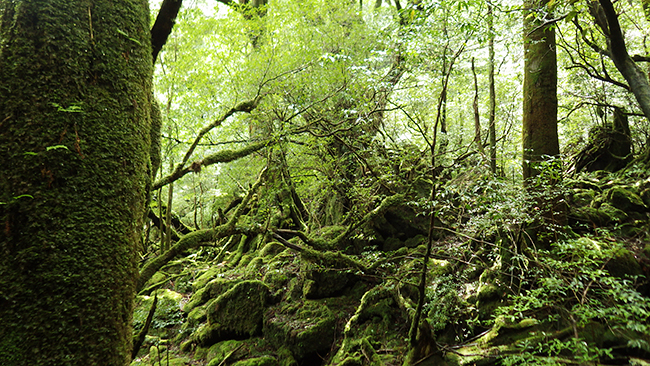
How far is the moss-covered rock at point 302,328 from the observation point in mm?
5941

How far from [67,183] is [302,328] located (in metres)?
5.24

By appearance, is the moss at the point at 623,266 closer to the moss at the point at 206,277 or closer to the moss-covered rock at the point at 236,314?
the moss-covered rock at the point at 236,314

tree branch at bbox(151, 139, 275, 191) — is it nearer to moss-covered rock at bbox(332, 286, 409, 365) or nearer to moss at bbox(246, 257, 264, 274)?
moss-covered rock at bbox(332, 286, 409, 365)

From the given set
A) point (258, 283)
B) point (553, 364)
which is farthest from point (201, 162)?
point (553, 364)

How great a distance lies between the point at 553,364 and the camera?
2996mm

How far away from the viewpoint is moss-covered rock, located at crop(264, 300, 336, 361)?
5941 millimetres

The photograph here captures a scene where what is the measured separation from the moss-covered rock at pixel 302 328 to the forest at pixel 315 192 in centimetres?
4

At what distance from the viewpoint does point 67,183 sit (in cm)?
175

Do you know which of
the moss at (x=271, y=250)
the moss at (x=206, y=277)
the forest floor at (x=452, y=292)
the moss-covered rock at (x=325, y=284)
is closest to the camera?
the forest floor at (x=452, y=292)

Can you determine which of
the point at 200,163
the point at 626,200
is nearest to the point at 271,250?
the point at 200,163

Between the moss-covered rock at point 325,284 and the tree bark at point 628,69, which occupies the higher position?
the tree bark at point 628,69

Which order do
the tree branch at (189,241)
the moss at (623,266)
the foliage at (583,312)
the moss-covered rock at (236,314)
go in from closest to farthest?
the foliage at (583,312) < the tree branch at (189,241) < the moss at (623,266) < the moss-covered rock at (236,314)

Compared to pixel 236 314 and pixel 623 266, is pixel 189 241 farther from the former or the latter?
pixel 623 266

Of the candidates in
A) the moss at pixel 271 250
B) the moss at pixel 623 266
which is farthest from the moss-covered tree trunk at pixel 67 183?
the moss at pixel 271 250
